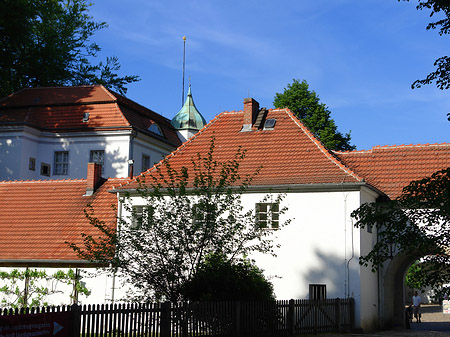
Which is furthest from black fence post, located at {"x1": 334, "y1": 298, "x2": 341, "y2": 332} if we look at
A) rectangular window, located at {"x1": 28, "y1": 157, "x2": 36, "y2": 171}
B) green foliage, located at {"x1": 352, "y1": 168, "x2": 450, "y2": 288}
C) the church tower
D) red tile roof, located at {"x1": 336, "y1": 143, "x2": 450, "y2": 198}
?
the church tower

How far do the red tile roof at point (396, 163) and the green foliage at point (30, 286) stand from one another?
12.7 m

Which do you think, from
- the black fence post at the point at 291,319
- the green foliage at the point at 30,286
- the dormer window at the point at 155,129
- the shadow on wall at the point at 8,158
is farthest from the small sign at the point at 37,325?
the dormer window at the point at 155,129

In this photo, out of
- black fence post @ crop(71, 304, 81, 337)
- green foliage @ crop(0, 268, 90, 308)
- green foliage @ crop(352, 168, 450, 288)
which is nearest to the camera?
black fence post @ crop(71, 304, 81, 337)

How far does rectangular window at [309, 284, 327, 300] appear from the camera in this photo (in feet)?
80.8

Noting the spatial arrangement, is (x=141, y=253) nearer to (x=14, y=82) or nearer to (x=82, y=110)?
(x=82, y=110)

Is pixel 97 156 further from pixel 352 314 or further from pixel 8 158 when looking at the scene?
pixel 352 314

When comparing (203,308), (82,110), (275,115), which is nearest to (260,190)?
(275,115)

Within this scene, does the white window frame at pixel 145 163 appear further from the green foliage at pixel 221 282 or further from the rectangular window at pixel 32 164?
the green foliage at pixel 221 282

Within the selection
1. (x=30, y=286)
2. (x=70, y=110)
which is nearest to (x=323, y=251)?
(x=30, y=286)

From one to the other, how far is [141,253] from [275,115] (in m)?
13.2

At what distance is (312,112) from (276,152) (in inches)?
809

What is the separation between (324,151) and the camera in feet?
86.5

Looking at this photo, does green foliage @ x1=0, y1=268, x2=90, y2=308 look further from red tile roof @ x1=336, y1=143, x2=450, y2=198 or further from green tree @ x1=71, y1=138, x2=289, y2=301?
red tile roof @ x1=336, y1=143, x2=450, y2=198

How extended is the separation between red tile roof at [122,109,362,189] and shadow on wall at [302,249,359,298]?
281 centimetres
